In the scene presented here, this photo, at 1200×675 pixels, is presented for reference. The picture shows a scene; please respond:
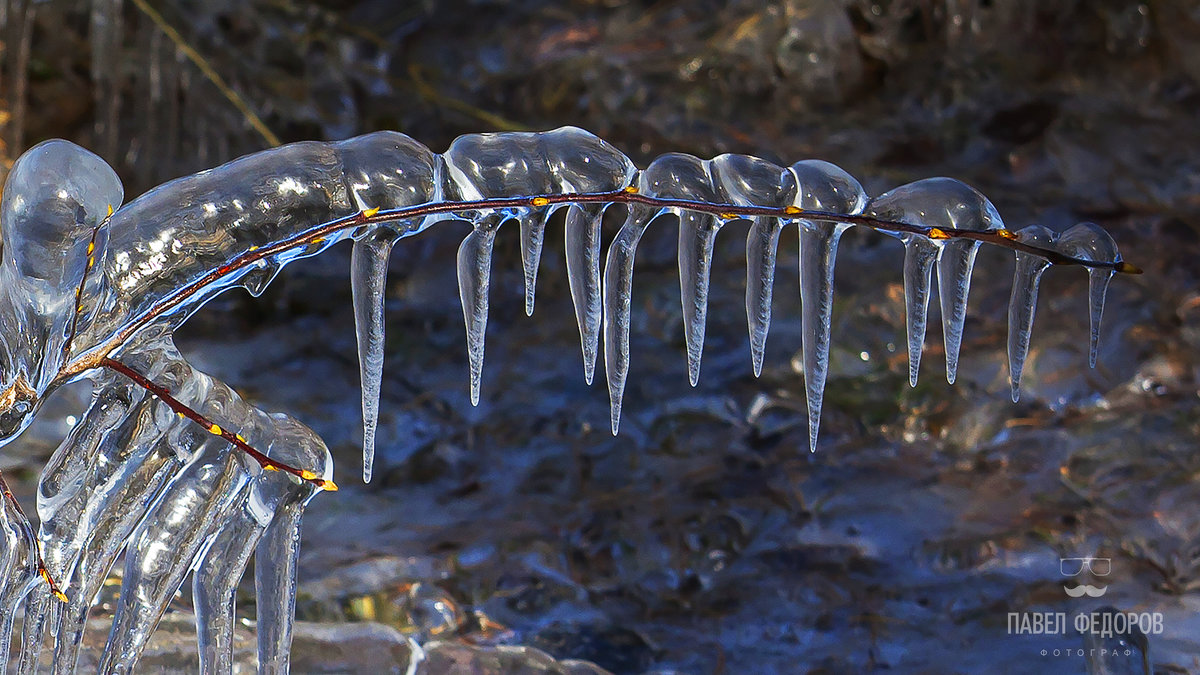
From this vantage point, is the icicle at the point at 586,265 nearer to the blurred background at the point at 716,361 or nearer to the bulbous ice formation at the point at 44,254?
the bulbous ice formation at the point at 44,254

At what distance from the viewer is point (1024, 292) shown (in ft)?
2.91

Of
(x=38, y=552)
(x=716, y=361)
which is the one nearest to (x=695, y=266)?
(x=38, y=552)

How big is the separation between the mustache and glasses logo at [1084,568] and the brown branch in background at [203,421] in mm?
1073

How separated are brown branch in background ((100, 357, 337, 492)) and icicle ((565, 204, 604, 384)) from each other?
9.0 inches

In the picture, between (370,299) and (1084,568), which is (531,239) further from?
(1084,568)

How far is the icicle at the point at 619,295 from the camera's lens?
2.85ft

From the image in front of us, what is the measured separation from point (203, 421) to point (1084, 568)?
1.21m

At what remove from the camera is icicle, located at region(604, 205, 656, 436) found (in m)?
0.87

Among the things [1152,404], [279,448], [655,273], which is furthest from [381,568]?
[1152,404]

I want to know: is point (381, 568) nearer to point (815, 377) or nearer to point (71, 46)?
point (815, 377)

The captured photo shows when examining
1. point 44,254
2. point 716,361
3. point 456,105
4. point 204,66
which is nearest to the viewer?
point 44,254
